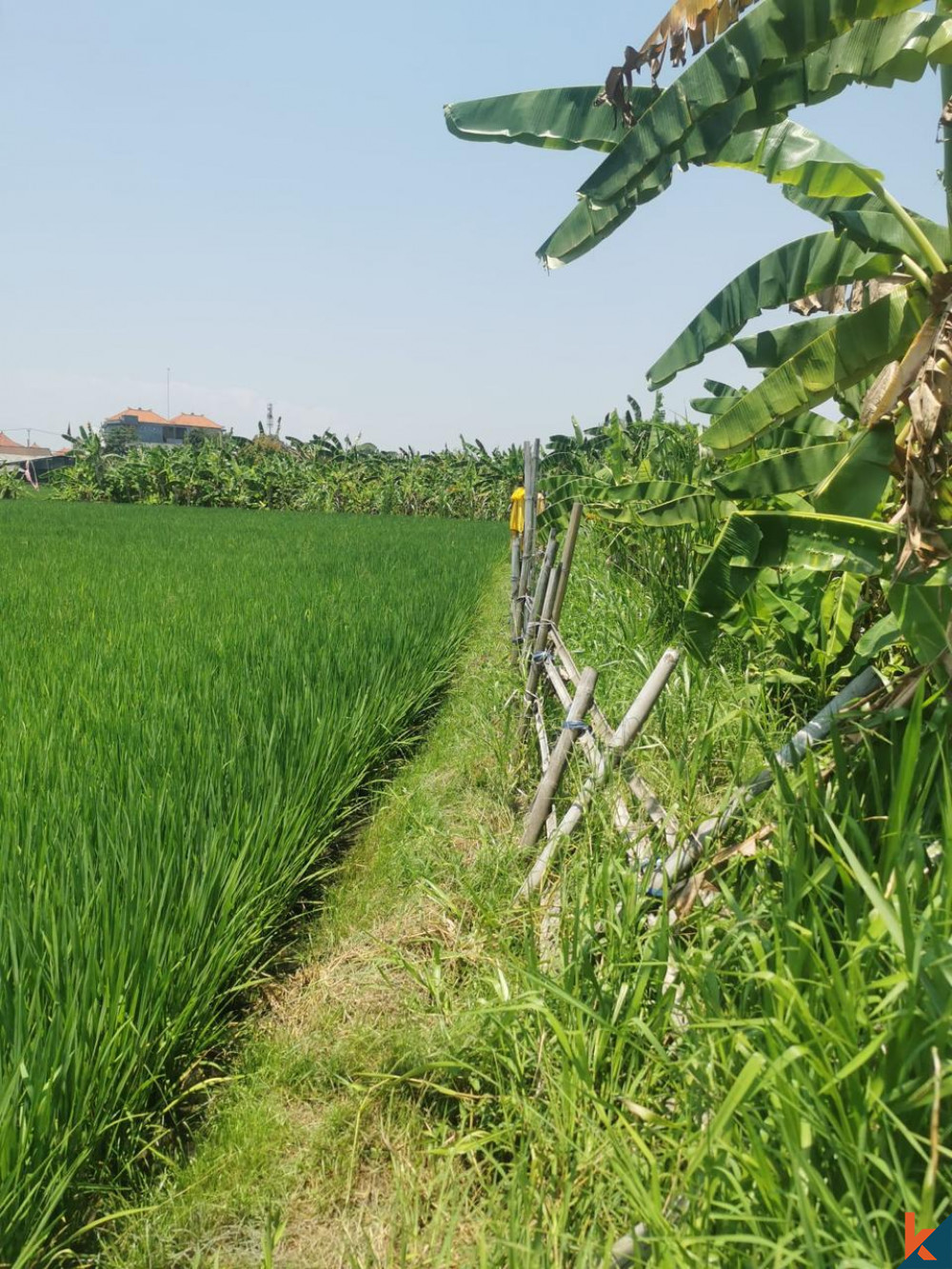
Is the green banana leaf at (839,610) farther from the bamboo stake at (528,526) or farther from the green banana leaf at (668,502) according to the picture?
the bamboo stake at (528,526)

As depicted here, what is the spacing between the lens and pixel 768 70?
1.78 m

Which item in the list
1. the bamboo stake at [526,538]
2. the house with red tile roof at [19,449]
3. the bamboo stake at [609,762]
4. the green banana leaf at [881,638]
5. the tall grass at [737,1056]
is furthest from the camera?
the house with red tile roof at [19,449]

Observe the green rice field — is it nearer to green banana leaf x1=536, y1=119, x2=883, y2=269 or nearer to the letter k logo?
the letter k logo

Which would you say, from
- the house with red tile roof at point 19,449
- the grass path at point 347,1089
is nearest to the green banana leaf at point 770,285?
the grass path at point 347,1089

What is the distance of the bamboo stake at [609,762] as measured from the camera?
2188mm

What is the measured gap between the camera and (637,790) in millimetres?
2172

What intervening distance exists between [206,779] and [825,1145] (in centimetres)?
177

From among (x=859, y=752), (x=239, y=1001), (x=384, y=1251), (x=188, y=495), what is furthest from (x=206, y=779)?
(x=188, y=495)

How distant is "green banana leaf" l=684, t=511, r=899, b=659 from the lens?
1867 mm

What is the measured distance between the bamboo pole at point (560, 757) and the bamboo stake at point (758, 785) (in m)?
0.53

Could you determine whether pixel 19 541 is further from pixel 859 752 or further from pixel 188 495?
pixel 188 495

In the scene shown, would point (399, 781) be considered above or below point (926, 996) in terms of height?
below

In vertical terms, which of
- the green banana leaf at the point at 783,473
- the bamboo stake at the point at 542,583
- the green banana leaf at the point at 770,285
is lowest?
the bamboo stake at the point at 542,583

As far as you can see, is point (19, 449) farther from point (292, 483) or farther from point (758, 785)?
point (758, 785)
